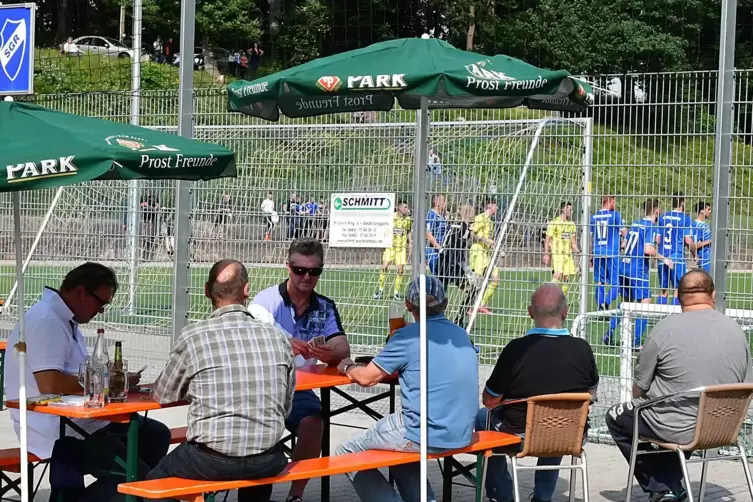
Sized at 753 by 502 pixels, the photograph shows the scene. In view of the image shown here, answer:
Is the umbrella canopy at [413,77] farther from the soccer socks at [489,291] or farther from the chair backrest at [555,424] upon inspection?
the soccer socks at [489,291]

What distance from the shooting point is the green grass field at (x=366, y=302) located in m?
9.75

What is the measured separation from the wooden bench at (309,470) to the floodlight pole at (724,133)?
2825mm

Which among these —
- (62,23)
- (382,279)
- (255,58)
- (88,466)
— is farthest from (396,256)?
(62,23)

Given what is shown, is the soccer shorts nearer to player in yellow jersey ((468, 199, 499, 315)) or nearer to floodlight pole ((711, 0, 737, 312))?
player in yellow jersey ((468, 199, 499, 315))

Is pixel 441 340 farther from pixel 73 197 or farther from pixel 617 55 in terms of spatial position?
pixel 617 55

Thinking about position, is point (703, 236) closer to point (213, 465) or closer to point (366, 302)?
point (366, 302)

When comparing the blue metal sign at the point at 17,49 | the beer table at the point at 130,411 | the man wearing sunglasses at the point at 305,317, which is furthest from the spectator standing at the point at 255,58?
the beer table at the point at 130,411

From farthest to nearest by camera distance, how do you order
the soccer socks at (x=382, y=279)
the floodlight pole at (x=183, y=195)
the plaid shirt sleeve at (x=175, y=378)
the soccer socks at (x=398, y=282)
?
the soccer socks at (x=398, y=282) < the soccer socks at (x=382, y=279) < the floodlight pole at (x=183, y=195) < the plaid shirt sleeve at (x=175, y=378)

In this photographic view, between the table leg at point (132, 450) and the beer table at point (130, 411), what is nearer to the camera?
the beer table at point (130, 411)

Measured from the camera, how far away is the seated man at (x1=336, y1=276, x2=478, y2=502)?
20.1ft

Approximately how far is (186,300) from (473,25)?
1212cm

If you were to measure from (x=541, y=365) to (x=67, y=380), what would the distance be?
256cm

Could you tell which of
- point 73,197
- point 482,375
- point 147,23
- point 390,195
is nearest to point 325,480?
point 390,195

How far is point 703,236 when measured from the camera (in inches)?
337
